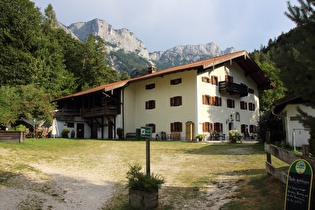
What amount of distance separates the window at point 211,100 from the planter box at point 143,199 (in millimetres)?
19505

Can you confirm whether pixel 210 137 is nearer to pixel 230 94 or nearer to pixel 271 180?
pixel 230 94

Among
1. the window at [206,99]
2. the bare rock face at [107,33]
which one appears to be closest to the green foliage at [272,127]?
the window at [206,99]

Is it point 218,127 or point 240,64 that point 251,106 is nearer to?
point 240,64

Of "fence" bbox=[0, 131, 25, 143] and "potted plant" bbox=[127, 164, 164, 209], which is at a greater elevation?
"fence" bbox=[0, 131, 25, 143]

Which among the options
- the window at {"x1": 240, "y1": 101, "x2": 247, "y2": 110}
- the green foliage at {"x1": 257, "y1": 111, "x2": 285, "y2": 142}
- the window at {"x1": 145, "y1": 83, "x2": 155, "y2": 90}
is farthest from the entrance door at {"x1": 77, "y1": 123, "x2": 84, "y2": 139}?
the green foliage at {"x1": 257, "y1": 111, "x2": 285, "y2": 142}

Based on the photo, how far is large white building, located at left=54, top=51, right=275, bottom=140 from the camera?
24.1 m

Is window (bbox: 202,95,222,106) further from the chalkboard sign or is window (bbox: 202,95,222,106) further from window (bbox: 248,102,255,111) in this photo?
the chalkboard sign

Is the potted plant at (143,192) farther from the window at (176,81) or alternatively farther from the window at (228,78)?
the window at (228,78)

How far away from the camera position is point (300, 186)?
3816mm

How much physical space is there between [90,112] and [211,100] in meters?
14.2

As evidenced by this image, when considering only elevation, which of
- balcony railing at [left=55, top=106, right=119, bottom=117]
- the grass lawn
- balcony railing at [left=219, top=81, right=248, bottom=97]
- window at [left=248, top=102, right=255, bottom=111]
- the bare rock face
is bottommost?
the grass lawn

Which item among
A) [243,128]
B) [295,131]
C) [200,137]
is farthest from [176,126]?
[295,131]

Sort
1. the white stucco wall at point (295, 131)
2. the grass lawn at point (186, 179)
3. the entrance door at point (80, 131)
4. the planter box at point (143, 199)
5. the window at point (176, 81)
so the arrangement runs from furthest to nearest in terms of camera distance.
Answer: the entrance door at point (80, 131), the window at point (176, 81), the white stucco wall at point (295, 131), the grass lawn at point (186, 179), the planter box at point (143, 199)

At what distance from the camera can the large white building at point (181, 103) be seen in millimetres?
24125
